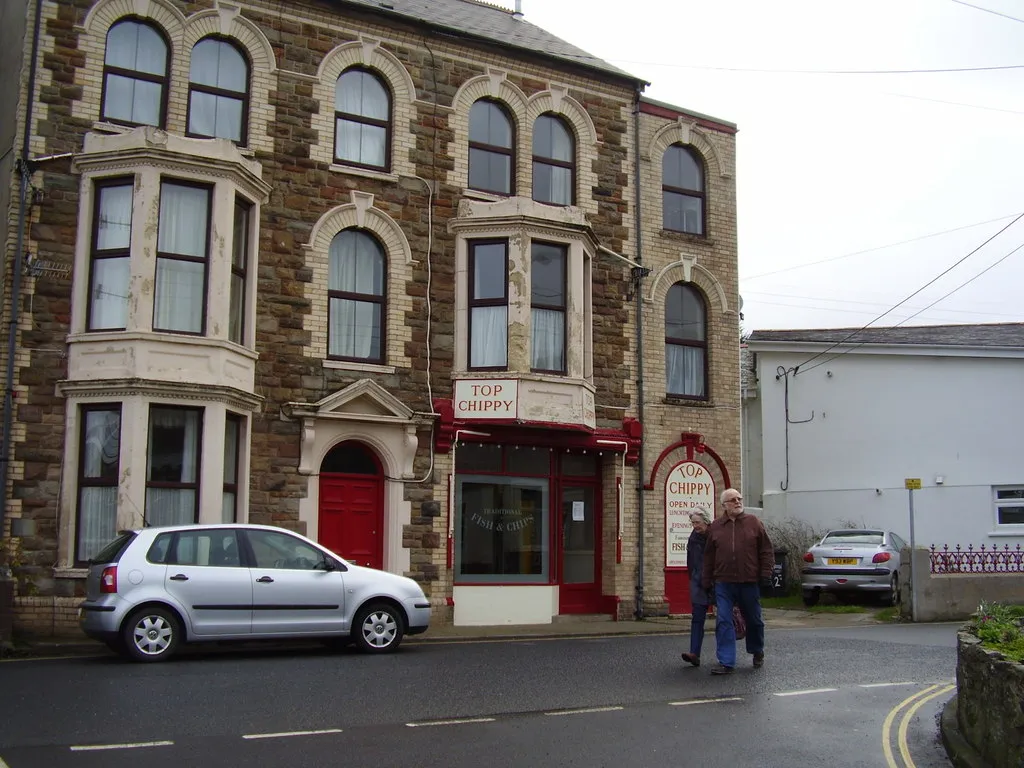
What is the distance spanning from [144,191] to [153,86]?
2178mm

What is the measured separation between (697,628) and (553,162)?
424 inches

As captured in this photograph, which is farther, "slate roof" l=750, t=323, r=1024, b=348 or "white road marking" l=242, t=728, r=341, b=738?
"slate roof" l=750, t=323, r=1024, b=348

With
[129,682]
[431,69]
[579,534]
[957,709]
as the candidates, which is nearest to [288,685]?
[129,682]

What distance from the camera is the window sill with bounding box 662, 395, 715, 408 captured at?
21.1 metres

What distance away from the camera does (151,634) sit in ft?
40.3

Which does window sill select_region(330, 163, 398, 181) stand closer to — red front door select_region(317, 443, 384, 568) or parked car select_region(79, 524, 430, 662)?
red front door select_region(317, 443, 384, 568)

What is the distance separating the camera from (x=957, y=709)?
8.80 m

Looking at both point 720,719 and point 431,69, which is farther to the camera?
point 431,69

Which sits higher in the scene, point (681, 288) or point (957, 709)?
point (681, 288)

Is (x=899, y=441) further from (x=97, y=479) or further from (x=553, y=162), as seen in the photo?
(x=97, y=479)

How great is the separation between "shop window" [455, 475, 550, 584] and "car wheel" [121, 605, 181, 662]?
7.07 metres

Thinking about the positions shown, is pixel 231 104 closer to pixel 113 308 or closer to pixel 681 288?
pixel 113 308

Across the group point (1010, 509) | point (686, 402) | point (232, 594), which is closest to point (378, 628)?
point (232, 594)

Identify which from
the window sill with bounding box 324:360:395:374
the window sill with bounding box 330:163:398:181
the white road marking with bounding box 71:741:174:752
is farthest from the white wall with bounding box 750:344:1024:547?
the white road marking with bounding box 71:741:174:752
